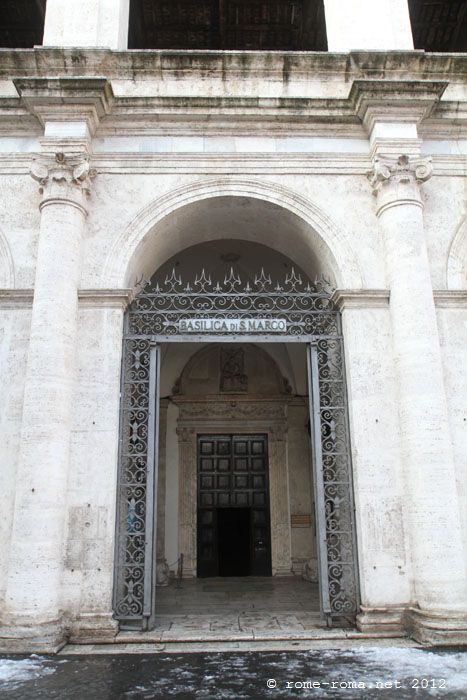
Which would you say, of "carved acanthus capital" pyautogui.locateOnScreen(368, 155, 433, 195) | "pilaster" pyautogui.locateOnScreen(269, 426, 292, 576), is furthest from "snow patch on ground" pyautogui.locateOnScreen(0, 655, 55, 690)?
"pilaster" pyautogui.locateOnScreen(269, 426, 292, 576)

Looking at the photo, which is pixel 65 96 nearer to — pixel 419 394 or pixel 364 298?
pixel 364 298

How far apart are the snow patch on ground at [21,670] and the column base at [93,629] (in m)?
0.59

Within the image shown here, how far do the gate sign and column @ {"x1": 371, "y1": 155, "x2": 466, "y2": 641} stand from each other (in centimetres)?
143

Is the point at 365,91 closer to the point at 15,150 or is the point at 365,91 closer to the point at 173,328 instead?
the point at 173,328

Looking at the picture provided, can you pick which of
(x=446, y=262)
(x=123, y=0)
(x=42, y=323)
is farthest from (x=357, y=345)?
(x=123, y=0)

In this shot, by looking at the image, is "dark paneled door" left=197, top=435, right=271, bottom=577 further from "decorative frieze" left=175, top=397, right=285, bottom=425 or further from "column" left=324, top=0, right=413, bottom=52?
"column" left=324, top=0, right=413, bottom=52

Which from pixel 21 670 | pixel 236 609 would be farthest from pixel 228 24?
pixel 21 670

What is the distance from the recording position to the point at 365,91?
739 centimetres

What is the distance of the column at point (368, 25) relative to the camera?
810cm

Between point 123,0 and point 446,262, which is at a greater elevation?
point 123,0

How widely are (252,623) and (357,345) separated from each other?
357 cm

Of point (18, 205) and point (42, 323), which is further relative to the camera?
point (18, 205)

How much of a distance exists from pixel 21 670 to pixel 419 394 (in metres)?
4.81

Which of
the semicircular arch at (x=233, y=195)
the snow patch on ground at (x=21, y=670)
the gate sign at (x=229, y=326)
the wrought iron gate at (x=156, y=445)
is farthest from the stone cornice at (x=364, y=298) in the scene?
the snow patch on ground at (x=21, y=670)
